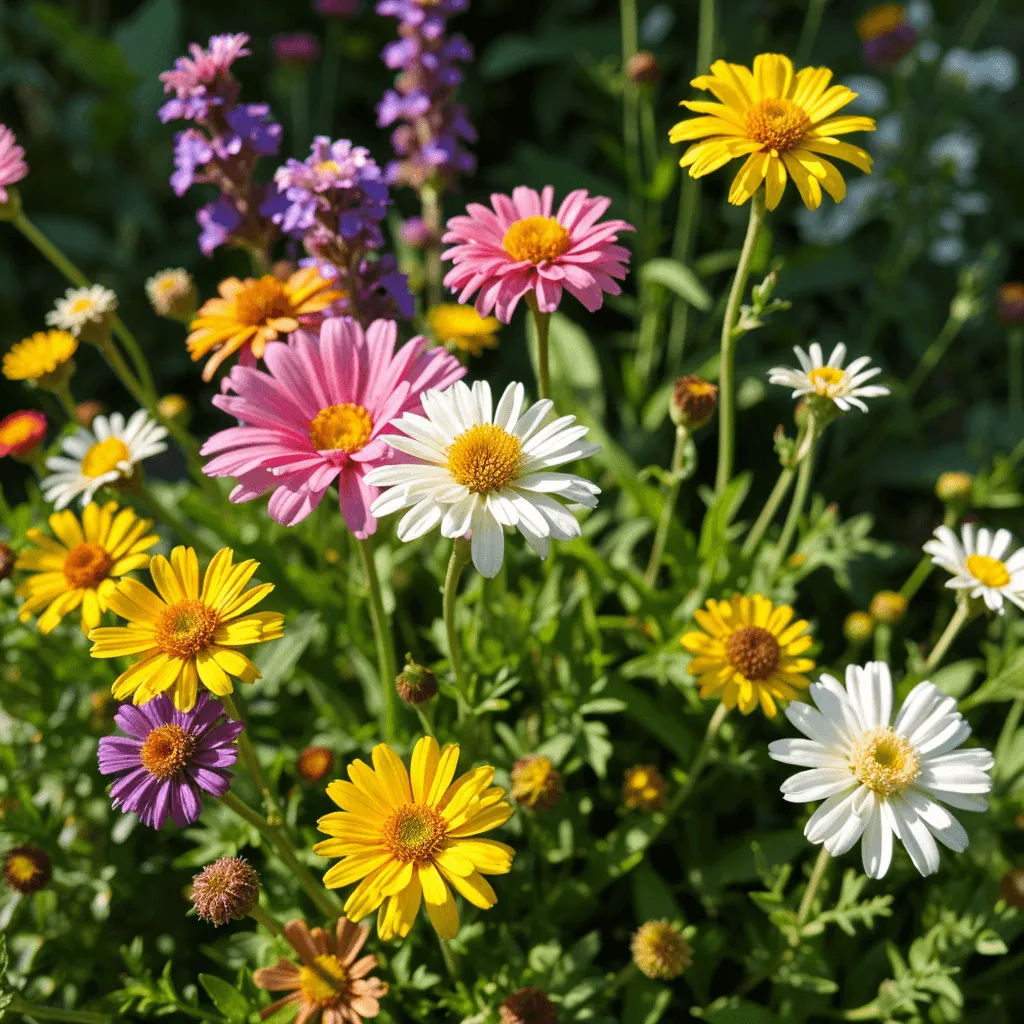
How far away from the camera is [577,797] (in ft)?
5.90

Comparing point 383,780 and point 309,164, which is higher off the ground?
point 309,164

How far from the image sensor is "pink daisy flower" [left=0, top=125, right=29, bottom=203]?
1656mm

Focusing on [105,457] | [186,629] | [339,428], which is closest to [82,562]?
[105,457]

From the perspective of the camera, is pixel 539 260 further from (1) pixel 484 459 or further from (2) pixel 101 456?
(2) pixel 101 456

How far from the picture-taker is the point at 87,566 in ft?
5.03

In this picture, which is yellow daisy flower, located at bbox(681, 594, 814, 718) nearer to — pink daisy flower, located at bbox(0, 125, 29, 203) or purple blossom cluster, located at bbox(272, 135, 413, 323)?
purple blossom cluster, located at bbox(272, 135, 413, 323)

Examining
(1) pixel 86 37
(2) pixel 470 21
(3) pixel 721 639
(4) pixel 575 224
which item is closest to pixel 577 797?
(3) pixel 721 639

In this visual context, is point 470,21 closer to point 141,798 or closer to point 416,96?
point 416,96

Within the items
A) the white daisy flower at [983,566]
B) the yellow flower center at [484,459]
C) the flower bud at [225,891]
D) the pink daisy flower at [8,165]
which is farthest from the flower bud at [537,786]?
the pink daisy flower at [8,165]

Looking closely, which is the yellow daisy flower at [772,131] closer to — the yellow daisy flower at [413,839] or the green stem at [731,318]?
the green stem at [731,318]

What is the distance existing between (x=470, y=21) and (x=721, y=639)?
10.2 ft

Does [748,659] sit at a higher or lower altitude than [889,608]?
lower

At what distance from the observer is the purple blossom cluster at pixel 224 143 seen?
1.67 m

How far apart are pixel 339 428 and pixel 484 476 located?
11.2 inches
